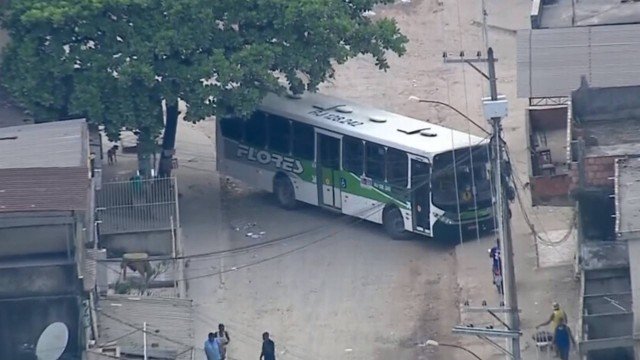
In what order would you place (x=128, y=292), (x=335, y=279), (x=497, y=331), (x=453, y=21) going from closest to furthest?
(x=497, y=331)
(x=128, y=292)
(x=335, y=279)
(x=453, y=21)


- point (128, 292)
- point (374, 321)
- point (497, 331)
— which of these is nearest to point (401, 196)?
point (374, 321)

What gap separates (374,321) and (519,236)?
378 centimetres

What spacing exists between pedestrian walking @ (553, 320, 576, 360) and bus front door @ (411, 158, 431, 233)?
522 cm

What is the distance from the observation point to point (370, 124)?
31109mm

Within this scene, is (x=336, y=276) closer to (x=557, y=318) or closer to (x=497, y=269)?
(x=497, y=269)

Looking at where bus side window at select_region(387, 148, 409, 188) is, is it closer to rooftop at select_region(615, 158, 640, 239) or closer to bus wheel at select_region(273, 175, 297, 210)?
bus wheel at select_region(273, 175, 297, 210)

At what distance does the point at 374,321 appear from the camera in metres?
27.5

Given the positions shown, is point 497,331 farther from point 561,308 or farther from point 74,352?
point 74,352

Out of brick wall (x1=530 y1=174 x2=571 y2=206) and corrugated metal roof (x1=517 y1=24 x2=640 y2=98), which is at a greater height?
corrugated metal roof (x1=517 y1=24 x2=640 y2=98)

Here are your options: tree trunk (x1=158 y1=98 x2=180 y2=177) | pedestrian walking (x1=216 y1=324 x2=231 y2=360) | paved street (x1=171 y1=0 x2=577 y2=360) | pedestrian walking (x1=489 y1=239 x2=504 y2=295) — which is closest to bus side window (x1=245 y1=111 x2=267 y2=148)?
paved street (x1=171 y1=0 x2=577 y2=360)

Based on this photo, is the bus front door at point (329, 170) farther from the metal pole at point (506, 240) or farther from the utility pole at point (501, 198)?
the metal pole at point (506, 240)

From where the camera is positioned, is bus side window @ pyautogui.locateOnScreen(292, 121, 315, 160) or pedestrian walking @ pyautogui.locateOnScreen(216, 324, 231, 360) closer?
pedestrian walking @ pyautogui.locateOnScreen(216, 324, 231, 360)

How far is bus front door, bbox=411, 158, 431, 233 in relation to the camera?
29812mm

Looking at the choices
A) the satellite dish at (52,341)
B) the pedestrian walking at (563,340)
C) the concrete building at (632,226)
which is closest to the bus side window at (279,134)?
the pedestrian walking at (563,340)
